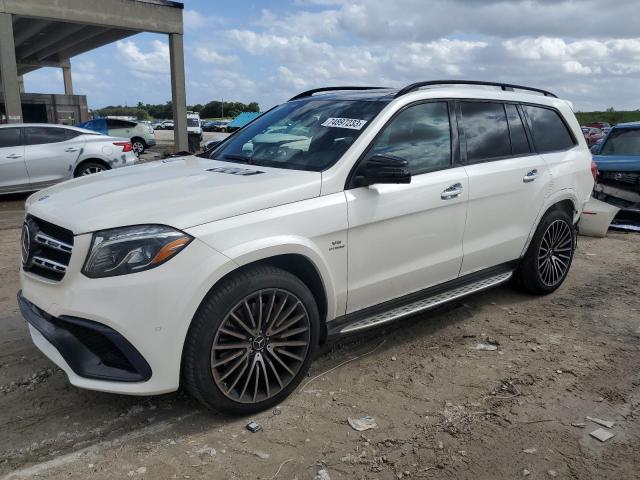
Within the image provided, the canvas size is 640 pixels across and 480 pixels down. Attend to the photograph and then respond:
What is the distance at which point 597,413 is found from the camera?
3.20 metres

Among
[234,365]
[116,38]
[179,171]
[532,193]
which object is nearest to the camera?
[234,365]

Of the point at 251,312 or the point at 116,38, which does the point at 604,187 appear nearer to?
the point at 251,312

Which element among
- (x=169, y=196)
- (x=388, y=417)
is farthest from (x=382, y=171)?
(x=388, y=417)

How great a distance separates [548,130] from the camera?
5.00 m

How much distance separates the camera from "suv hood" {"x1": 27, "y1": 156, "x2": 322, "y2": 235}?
8.91ft

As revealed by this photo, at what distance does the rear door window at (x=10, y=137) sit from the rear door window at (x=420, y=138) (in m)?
9.10

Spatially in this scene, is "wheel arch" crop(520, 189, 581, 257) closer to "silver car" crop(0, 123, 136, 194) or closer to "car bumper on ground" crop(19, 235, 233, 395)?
"car bumper on ground" crop(19, 235, 233, 395)

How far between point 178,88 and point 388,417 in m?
19.9

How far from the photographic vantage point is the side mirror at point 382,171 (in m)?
3.21

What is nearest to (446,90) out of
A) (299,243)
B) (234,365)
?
(299,243)

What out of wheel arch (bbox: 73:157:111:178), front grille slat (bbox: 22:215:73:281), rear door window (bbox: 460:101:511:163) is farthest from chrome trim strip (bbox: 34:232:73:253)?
wheel arch (bbox: 73:157:111:178)

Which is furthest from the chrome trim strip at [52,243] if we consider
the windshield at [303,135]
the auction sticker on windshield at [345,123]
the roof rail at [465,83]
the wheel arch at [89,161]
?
the wheel arch at [89,161]

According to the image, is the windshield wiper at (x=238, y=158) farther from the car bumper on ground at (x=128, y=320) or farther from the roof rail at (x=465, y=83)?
the car bumper on ground at (x=128, y=320)

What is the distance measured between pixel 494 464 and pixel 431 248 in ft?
5.04
